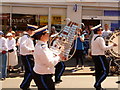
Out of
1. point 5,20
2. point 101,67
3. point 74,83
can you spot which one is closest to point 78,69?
point 74,83

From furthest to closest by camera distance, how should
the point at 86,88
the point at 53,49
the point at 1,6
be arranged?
the point at 1,6 → the point at 86,88 → the point at 53,49

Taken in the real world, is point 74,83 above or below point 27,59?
below

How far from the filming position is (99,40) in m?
6.07

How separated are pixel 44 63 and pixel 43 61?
0.15 ft

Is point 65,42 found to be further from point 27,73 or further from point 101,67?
point 27,73

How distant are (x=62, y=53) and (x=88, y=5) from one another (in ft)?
28.6

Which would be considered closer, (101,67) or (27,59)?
(101,67)

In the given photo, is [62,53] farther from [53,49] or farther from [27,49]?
[27,49]

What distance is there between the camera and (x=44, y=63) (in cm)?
412

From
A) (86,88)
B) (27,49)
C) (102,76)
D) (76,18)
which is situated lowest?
(86,88)

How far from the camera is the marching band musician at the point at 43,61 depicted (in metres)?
4.08

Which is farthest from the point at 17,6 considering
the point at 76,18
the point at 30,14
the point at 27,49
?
the point at 27,49

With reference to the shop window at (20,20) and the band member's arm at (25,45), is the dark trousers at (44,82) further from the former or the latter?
the shop window at (20,20)

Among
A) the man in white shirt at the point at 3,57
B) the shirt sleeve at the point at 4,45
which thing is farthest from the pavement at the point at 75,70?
the shirt sleeve at the point at 4,45
